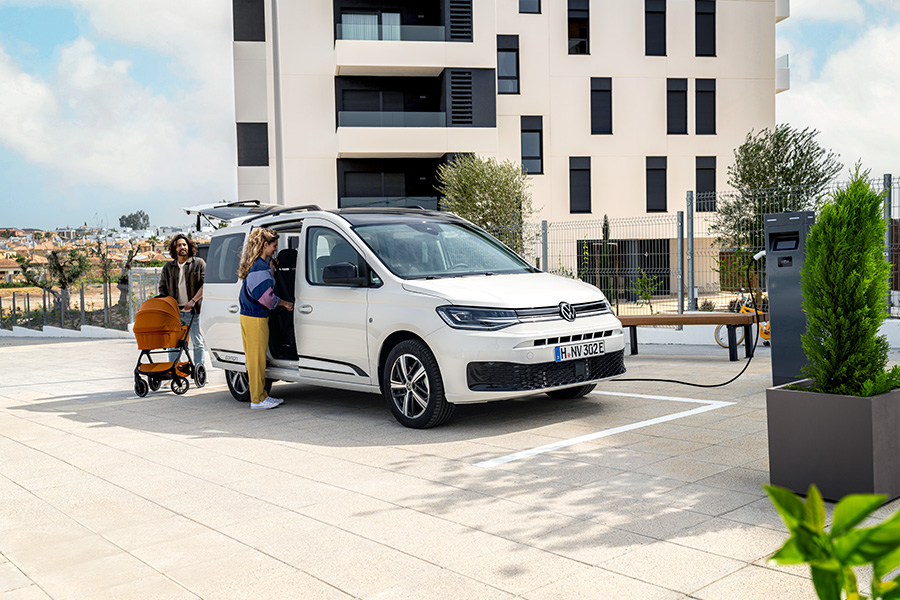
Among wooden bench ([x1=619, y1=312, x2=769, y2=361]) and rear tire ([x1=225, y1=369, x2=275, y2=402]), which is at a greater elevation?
wooden bench ([x1=619, y1=312, x2=769, y2=361])

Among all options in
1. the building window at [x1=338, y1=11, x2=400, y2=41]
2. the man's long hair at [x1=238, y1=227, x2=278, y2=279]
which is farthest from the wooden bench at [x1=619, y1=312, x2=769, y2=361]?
the building window at [x1=338, y1=11, x2=400, y2=41]

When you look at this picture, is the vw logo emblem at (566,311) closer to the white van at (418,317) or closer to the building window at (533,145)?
the white van at (418,317)

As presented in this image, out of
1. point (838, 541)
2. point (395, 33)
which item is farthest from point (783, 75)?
point (838, 541)

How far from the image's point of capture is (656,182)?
115 ft

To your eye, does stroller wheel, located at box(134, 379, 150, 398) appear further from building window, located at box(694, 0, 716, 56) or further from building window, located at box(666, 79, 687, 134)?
building window, located at box(694, 0, 716, 56)

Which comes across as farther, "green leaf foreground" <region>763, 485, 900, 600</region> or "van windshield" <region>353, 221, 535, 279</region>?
"van windshield" <region>353, 221, 535, 279</region>

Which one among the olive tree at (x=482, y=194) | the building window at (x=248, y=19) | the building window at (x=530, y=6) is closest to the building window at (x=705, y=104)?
the building window at (x=530, y=6)

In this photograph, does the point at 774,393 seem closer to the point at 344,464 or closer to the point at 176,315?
the point at 344,464

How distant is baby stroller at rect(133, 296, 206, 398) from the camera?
33.6ft

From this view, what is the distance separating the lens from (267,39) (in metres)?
34.1

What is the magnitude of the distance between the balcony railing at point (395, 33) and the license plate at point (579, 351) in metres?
25.6

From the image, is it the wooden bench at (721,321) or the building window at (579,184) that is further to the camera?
the building window at (579,184)

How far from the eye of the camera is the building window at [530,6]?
33.8 metres

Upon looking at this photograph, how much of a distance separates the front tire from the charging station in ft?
9.98
